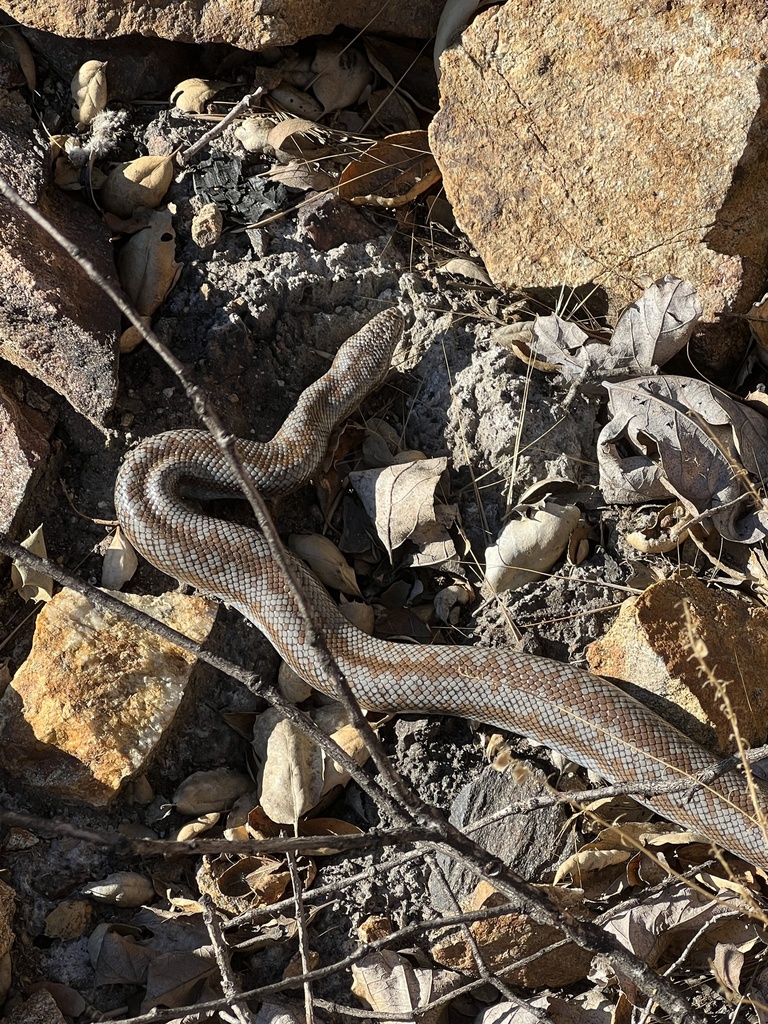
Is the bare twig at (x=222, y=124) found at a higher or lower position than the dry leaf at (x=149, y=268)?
higher

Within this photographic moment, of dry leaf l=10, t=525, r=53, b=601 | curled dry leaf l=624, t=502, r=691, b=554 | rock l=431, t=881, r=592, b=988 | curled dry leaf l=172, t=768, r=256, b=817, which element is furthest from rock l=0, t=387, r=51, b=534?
curled dry leaf l=624, t=502, r=691, b=554

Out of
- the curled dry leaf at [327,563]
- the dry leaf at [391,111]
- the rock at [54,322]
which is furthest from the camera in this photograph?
the dry leaf at [391,111]

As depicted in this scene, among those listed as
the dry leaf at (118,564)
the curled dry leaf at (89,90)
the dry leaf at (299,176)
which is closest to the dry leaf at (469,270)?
the dry leaf at (299,176)

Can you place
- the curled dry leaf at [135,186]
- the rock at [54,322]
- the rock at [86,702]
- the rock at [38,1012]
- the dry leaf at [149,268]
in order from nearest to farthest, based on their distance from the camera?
the rock at [38,1012], the rock at [86,702], the rock at [54,322], the dry leaf at [149,268], the curled dry leaf at [135,186]

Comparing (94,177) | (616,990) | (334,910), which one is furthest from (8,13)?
(616,990)

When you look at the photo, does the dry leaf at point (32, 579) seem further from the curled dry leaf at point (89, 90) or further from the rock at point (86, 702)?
the curled dry leaf at point (89, 90)

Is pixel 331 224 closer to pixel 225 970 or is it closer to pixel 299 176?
pixel 299 176


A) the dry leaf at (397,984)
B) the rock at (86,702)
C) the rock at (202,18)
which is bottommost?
the dry leaf at (397,984)

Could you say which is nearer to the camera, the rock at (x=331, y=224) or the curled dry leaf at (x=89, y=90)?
the rock at (x=331, y=224)
